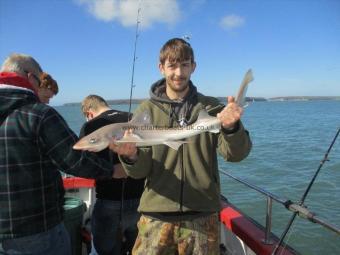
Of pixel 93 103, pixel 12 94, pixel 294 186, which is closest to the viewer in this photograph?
pixel 12 94

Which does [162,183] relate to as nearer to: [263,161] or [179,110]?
[179,110]

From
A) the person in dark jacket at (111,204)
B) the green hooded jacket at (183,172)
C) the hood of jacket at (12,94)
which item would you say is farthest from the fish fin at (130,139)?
the person in dark jacket at (111,204)

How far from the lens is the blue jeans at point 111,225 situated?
449cm

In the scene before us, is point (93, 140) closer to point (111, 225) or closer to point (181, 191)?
point (181, 191)

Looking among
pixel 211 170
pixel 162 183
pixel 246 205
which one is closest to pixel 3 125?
pixel 162 183

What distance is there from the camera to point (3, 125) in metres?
2.53

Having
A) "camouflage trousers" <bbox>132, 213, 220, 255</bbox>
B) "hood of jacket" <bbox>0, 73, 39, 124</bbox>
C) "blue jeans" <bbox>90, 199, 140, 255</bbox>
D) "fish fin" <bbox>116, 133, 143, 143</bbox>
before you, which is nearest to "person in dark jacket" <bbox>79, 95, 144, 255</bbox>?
"blue jeans" <bbox>90, 199, 140, 255</bbox>

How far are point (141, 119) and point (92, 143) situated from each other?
1.61ft

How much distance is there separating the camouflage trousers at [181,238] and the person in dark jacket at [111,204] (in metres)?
1.31

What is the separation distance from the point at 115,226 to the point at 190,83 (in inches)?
85.6

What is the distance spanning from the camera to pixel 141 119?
306 centimetres

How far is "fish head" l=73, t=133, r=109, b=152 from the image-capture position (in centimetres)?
270

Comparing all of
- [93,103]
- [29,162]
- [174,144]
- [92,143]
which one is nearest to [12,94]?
[29,162]

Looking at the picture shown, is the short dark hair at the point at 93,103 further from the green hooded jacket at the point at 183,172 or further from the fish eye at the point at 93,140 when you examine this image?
the fish eye at the point at 93,140
